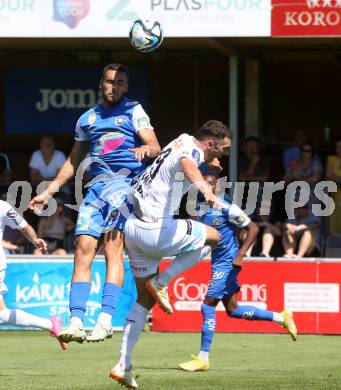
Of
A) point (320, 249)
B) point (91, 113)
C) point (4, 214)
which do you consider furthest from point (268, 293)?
point (91, 113)

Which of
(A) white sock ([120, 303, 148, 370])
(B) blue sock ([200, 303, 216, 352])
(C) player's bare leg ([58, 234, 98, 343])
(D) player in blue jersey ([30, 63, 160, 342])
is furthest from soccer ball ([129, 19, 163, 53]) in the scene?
(B) blue sock ([200, 303, 216, 352])

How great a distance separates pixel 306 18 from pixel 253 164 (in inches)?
97.3

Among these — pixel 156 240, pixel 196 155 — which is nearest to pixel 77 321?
pixel 156 240

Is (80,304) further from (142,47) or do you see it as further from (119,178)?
(142,47)

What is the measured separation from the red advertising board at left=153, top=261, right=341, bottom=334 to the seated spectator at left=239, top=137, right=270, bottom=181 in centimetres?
199

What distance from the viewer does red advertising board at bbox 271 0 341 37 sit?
14344 mm

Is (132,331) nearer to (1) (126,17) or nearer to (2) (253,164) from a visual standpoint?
(1) (126,17)

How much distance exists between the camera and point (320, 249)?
50.8 feet

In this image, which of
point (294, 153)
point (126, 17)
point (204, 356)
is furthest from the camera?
point (294, 153)

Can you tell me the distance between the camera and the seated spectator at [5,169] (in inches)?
664

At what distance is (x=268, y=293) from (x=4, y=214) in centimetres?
464

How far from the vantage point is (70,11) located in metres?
14.6

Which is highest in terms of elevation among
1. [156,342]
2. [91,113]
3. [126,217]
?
[91,113]

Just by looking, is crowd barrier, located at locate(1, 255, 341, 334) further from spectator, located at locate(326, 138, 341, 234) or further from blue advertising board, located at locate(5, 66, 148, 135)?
blue advertising board, located at locate(5, 66, 148, 135)
